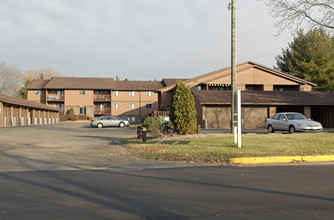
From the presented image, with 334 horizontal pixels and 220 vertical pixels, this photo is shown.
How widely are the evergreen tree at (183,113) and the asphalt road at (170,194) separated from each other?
25.6 ft

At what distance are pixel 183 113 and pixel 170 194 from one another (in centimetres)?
1061

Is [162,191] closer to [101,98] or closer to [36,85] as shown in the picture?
[101,98]

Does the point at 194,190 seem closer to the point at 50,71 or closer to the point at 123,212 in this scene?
the point at 123,212

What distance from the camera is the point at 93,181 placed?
7090 mm

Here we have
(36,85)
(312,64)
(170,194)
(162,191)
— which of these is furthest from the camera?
(36,85)

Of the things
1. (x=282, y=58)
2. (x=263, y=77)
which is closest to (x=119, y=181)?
(x=263, y=77)

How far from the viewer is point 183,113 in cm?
1628

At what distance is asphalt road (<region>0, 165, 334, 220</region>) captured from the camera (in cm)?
464

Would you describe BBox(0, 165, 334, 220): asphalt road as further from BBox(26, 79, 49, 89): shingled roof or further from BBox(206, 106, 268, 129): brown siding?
BBox(26, 79, 49, 89): shingled roof

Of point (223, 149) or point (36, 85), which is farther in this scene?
point (36, 85)

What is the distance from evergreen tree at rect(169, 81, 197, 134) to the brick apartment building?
13.0m

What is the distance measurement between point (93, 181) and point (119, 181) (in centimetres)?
60

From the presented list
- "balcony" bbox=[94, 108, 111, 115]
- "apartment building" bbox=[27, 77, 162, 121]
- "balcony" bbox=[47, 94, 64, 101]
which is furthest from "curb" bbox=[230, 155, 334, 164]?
"balcony" bbox=[47, 94, 64, 101]

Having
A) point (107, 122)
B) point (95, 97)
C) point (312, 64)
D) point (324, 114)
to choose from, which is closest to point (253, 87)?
point (324, 114)
